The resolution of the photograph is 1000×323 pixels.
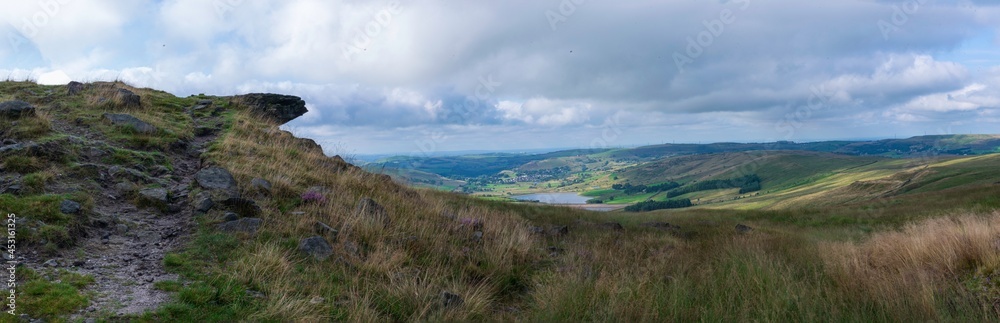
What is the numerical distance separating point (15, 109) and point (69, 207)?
7164mm

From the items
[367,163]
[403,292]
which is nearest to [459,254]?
[403,292]

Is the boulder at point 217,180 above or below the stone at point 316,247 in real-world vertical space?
above

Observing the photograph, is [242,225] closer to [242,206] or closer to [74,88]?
[242,206]

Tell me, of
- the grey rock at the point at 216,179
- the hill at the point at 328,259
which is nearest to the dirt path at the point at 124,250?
the hill at the point at 328,259

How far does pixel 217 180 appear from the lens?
10.0m

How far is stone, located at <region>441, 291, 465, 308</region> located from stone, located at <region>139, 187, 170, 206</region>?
6404 mm

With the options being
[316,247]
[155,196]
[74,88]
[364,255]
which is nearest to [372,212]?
[364,255]

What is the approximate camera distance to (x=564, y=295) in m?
6.14

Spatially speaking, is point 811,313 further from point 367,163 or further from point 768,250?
point 367,163

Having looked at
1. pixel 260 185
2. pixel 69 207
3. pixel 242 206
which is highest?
pixel 260 185

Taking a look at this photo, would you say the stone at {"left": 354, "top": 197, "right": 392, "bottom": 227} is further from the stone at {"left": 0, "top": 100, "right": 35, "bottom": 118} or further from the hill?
the stone at {"left": 0, "top": 100, "right": 35, "bottom": 118}

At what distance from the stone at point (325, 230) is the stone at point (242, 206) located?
4.39 ft

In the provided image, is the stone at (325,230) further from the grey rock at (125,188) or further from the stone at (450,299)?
the grey rock at (125,188)

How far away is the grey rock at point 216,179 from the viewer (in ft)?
31.8
